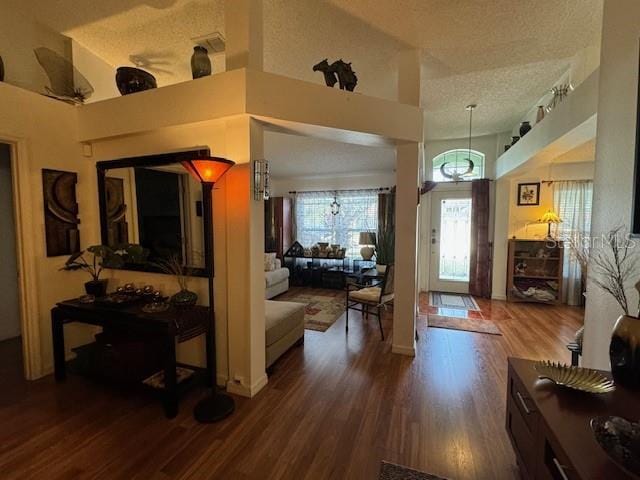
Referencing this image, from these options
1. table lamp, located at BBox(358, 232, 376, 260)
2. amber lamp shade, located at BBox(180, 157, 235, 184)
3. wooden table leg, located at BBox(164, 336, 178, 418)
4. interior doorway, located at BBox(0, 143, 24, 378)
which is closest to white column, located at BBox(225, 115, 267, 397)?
amber lamp shade, located at BBox(180, 157, 235, 184)

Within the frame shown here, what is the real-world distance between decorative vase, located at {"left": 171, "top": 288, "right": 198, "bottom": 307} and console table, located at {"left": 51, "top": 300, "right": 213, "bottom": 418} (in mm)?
44

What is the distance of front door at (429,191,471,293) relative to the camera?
5.40 meters

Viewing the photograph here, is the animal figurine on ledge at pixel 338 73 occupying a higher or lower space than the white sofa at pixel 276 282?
higher

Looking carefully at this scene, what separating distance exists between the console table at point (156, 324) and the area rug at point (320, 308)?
178 centimetres

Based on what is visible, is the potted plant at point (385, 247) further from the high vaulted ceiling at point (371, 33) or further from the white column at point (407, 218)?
the high vaulted ceiling at point (371, 33)

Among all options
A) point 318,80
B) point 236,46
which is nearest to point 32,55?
point 236,46

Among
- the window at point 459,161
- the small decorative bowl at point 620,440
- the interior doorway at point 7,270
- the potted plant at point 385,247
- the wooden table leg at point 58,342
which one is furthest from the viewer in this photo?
the potted plant at point 385,247

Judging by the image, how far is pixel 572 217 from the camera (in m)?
4.66

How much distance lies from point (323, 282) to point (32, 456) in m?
4.88

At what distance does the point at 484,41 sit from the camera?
8.38ft

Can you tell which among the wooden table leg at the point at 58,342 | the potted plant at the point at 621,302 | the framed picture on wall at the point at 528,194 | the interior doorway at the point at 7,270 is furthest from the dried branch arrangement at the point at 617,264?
the interior doorway at the point at 7,270

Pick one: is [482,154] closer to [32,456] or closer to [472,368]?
[472,368]

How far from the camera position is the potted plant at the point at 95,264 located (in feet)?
7.73

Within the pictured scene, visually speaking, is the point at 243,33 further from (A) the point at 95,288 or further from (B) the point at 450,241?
(B) the point at 450,241
